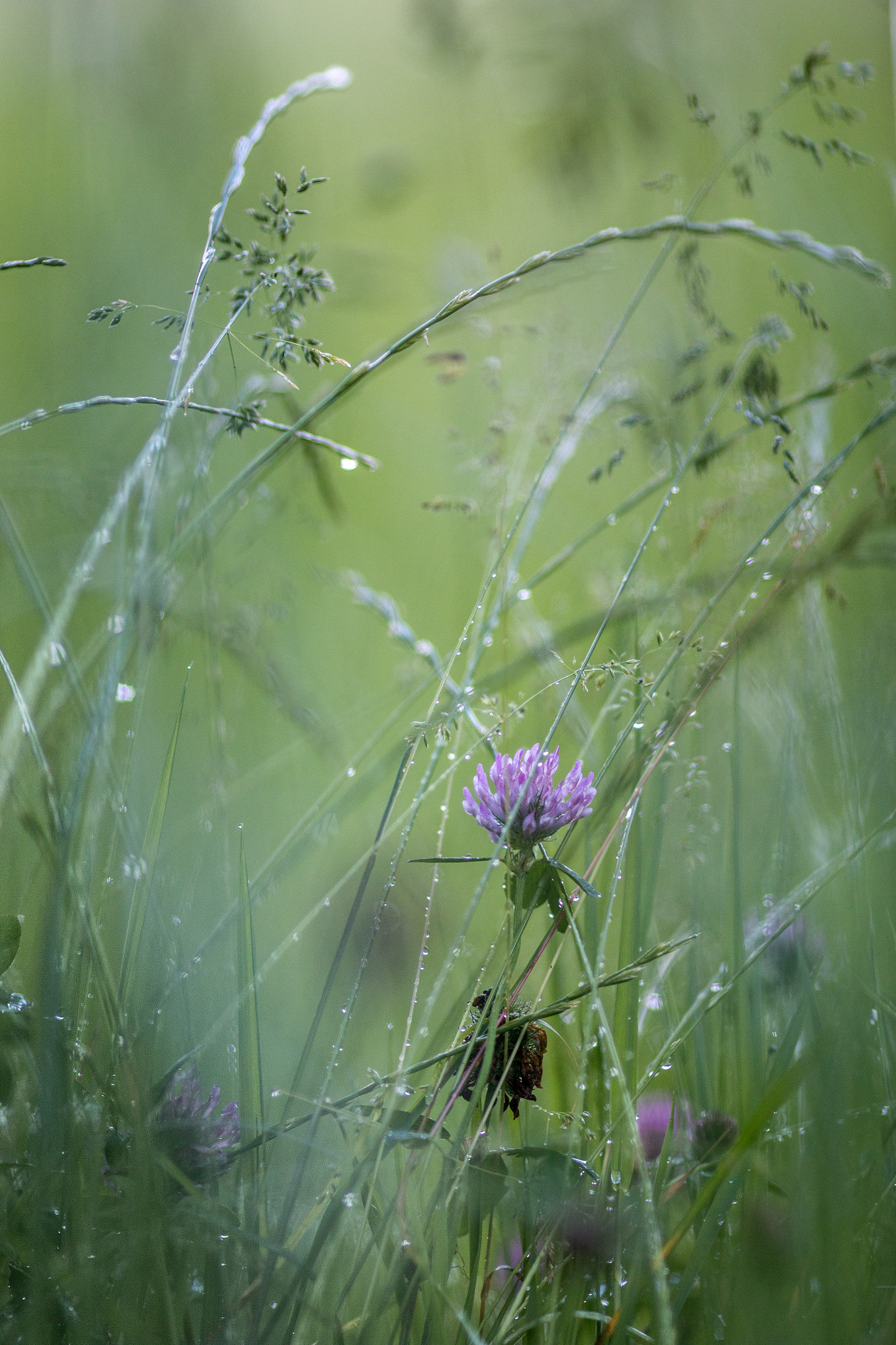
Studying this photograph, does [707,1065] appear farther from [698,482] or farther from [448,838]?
[698,482]

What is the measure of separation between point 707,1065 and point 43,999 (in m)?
0.43

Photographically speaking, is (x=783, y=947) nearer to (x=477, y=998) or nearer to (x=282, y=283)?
(x=477, y=998)

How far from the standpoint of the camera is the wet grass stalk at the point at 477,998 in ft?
1.26

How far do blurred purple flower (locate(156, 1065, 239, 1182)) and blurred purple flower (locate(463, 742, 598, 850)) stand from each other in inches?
8.7

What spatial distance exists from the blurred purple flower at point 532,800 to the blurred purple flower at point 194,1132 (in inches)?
8.7

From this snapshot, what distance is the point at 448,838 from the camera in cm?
80

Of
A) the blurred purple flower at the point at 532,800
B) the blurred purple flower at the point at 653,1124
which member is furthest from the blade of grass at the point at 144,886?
the blurred purple flower at the point at 653,1124

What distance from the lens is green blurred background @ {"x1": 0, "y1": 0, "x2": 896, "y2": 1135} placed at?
649 millimetres

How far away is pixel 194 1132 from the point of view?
0.44 metres

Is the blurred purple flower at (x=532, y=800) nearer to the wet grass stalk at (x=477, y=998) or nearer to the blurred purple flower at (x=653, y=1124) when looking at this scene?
A: the wet grass stalk at (x=477, y=998)

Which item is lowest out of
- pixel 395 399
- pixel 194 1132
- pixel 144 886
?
pixel 194 1132

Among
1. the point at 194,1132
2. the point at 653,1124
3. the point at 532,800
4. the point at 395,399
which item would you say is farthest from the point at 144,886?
the point at 395,399

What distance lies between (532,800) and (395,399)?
0.75m

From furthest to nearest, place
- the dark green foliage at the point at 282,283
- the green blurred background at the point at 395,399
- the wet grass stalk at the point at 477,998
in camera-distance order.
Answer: the green blurred background at the point at 395,399 → the dark green foliage at the point at 282,283 → the wet grass stalk at the point at 477,998
